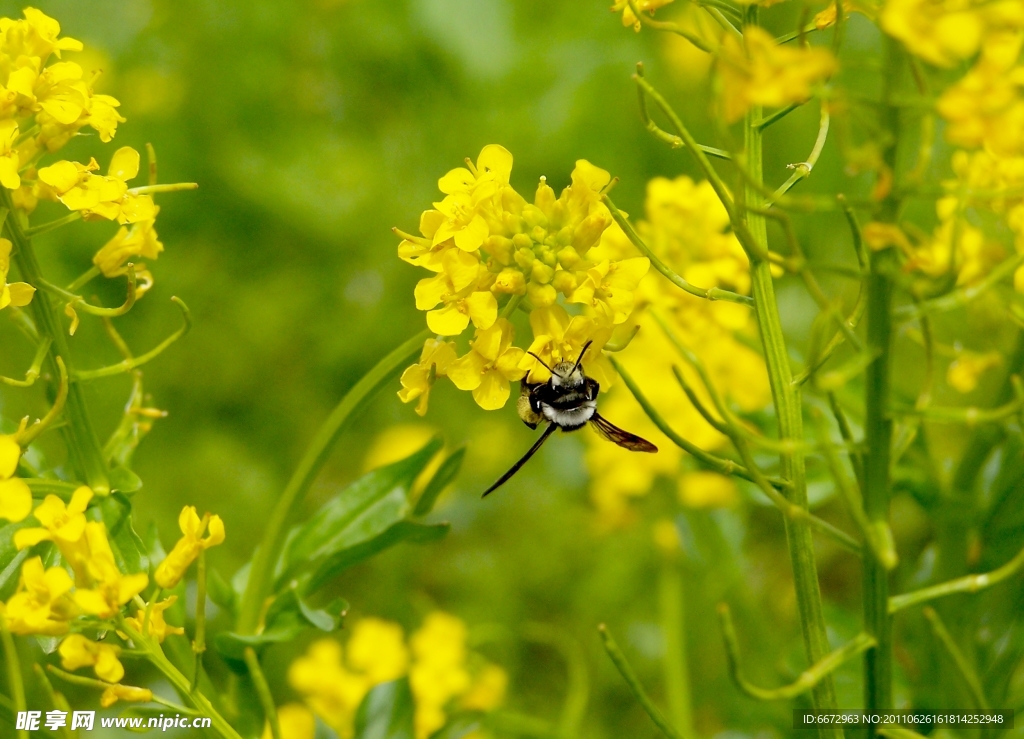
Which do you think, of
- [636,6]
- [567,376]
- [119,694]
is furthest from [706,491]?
[119,694]

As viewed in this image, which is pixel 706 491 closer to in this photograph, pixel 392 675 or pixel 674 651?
pixel 674 651

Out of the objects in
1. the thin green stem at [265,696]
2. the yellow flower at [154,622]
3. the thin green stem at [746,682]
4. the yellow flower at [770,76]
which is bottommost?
the thin green stem at [265,696]

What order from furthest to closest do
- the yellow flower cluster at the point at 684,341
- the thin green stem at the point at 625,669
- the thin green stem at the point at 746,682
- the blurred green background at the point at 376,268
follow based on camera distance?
the blurred green background at the point at 376,268 → the yellow flower cluster at the point at 684,341 → the thin green stem at the point at 625,669 → the thin green stem at the point at 746,682

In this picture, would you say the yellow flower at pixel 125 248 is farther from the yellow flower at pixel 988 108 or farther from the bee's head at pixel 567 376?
the yellow flower at pixel 988 108

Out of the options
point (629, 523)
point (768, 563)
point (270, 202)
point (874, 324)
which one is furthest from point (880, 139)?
point (270, 202)

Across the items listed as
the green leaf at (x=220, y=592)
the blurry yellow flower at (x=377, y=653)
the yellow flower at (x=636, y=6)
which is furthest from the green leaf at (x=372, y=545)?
the blurry yellow flower at (x=377, y=653)

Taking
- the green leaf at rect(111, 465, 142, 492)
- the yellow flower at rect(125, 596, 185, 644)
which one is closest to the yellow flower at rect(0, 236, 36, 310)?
the green leaf at rect(111, 465, 142, 492)

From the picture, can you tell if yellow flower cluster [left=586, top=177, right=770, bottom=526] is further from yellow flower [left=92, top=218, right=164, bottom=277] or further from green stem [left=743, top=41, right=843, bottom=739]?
yellow flower [left=92, top=218, right=164, bottom=277]
